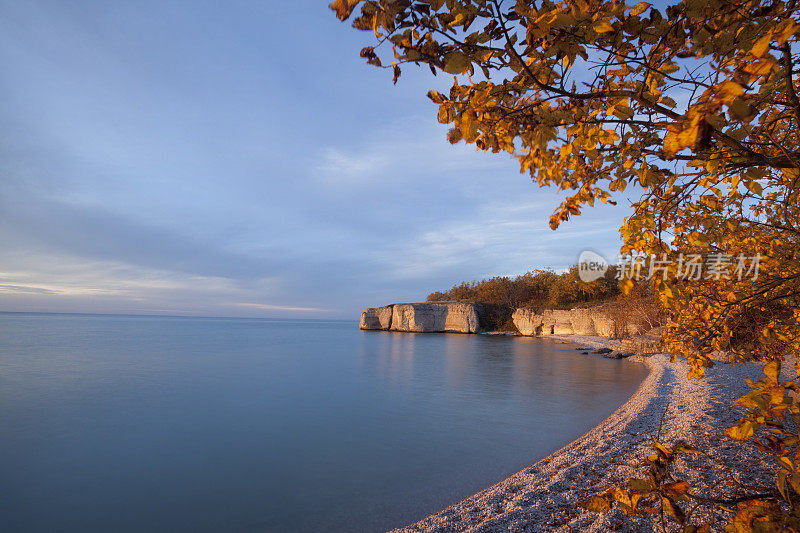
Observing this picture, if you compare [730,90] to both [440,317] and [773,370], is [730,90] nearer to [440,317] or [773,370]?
[773,370]

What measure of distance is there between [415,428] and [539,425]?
139 inches

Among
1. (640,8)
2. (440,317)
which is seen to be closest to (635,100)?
(640,8)

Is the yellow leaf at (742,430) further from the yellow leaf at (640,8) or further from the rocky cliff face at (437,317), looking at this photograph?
the rocky cliff face at (437,317)

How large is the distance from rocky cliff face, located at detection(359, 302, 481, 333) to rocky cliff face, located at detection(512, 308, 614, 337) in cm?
694

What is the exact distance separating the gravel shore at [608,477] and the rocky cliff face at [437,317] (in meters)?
48.5

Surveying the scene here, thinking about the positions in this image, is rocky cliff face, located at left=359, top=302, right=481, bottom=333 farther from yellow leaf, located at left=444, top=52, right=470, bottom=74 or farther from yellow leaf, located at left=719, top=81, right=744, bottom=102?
yellow leaf, located at left=719, top=81, right=744, bottom=102

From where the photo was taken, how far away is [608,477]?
5.50 metres

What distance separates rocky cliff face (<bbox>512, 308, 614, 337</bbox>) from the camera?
40.2 meters

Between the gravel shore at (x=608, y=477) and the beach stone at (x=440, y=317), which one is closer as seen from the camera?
the gravel shore at (x=608, y=477)

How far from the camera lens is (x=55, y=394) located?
608 inches

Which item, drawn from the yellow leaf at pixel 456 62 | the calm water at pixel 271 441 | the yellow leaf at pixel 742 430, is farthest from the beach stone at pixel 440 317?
the yellow leaf at pixel 456 62

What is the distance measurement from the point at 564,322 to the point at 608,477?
45.5 meters

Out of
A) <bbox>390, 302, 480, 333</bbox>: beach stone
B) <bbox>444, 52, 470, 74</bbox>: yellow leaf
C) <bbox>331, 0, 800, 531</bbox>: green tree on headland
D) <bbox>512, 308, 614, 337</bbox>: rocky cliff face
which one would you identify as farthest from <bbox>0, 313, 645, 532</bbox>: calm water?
<bbox>390, 302, 480, 333</bbox>: beach stone

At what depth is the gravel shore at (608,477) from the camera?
14.0ft
